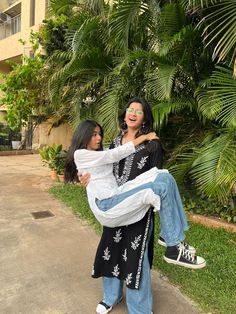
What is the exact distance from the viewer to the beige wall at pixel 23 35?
1413 centimetres

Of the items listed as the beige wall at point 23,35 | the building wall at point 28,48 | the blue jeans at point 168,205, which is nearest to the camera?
the blue jeans at point 168,205

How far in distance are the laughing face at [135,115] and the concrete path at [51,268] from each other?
1479 millimetres

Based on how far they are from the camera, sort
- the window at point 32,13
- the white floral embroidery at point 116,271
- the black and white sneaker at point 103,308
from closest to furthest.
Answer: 1. the white floral embroidery at point 116,271
2. the black and white sneaker at point 103,308
3. the window at point 32,13

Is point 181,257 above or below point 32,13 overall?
below

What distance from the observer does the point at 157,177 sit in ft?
6.32

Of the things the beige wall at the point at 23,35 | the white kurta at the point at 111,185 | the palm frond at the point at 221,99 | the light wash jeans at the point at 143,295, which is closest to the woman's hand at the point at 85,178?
the white kurta at the point at 111,185

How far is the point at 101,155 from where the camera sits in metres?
2.05

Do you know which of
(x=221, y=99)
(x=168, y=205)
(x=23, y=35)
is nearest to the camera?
(x=168, y=205)

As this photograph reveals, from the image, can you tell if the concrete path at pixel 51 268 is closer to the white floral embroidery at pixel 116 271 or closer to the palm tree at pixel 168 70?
the white floral embroidery at pixel 116 271

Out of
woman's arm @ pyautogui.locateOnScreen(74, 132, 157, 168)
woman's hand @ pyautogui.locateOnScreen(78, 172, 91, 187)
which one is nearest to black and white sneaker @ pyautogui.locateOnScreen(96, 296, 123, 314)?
woman's hand @ pyautogui.locateOnScreen(78, 172, 91, 187)

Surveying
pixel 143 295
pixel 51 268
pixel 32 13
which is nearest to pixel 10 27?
pixel 32 13

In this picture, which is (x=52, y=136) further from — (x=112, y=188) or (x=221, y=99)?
(x=112, y=188)

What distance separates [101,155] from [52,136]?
39.2 ft

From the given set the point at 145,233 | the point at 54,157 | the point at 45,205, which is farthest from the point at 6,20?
the point at 145,233
